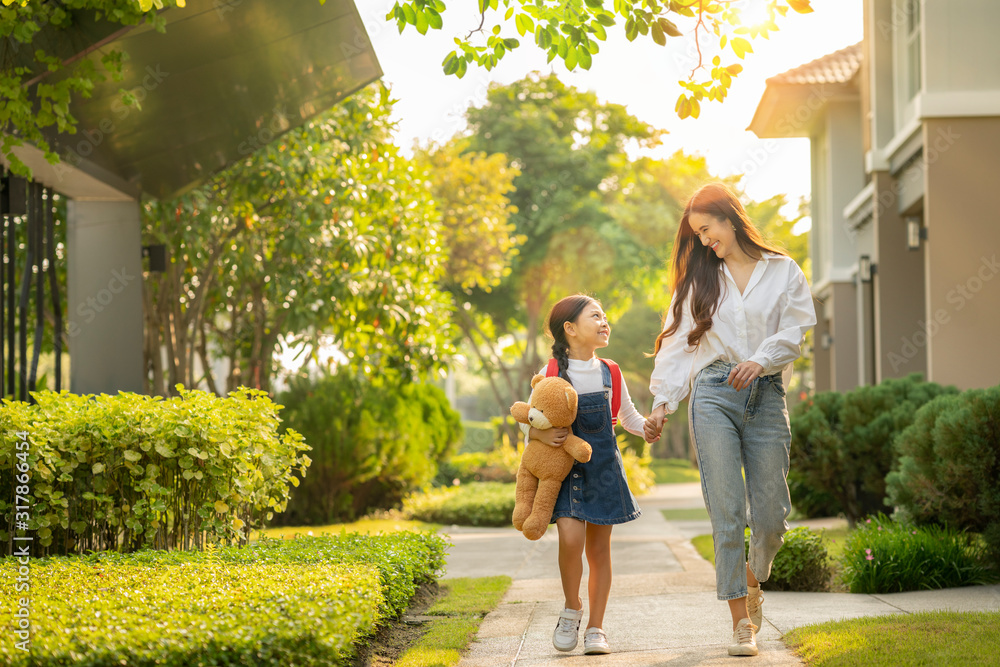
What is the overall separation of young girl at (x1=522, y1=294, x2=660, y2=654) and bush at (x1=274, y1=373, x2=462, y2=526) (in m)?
6.83

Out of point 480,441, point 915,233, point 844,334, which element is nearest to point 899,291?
point 915,233

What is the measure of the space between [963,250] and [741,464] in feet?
22.0

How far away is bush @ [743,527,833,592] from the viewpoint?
5648 mm

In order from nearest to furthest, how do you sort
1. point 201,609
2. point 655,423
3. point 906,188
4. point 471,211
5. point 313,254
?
1. point 201,609
2. point 655,423
3. point 313,254
4. point 906,188
5. point 471,211

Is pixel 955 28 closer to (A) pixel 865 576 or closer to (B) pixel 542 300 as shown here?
(A) pixel 865 576

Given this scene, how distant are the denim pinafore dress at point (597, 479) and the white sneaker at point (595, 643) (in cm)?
49

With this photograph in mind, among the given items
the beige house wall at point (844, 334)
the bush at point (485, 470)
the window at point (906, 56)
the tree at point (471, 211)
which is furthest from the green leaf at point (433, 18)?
the bush at point (485, 470)

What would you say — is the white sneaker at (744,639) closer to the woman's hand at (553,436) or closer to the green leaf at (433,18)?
the woman's hand at (553,436)

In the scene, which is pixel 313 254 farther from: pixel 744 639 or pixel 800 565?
pixel 744 639

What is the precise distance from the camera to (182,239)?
957 centimetres

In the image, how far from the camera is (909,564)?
18.1 feet

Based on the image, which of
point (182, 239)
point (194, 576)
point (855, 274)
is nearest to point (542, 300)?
point (855, 274)

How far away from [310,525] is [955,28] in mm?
9170

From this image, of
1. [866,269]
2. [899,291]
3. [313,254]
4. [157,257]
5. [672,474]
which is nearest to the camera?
[157,257]
